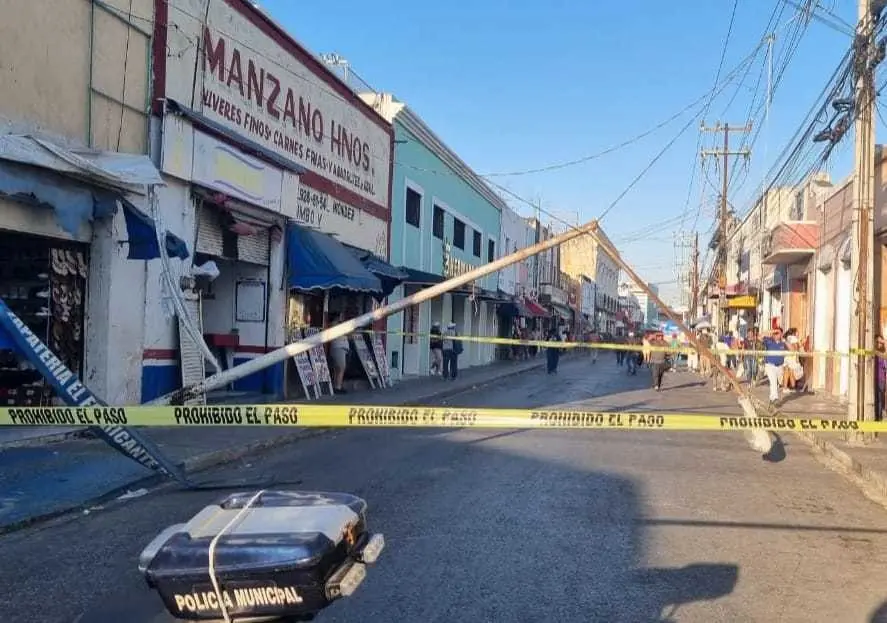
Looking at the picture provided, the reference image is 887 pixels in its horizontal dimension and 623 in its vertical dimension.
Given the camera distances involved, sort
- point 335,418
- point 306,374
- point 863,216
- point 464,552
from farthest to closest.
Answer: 1. point 306,374
2. point 863,216
3. point 464,552
4. point 335,418

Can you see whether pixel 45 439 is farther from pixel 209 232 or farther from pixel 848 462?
pixel 848 462

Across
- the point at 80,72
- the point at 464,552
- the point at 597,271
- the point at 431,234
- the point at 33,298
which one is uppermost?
the point at 597,271

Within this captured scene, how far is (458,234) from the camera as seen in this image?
32188 mm

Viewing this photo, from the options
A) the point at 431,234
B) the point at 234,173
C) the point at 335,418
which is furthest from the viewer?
the point at 431,234

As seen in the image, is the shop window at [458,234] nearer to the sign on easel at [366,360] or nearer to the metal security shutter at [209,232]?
the sign on easel at [366,360]

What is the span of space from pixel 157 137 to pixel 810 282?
19.7m

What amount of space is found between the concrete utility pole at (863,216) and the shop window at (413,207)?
15037mm

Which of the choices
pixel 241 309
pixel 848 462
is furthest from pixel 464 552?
pixel 241 309

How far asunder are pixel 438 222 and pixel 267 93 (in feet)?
44.9

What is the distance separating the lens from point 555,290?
186ft

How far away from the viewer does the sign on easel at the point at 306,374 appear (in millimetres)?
16895

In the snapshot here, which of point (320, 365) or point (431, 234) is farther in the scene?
point (431, 234)

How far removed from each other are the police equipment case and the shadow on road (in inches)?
20.6

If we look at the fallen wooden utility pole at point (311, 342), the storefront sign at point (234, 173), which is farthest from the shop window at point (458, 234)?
the fallen wooden utility pole at point (311, 342)
